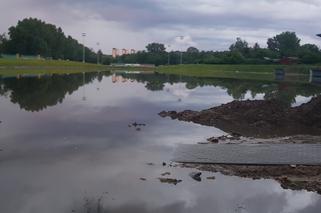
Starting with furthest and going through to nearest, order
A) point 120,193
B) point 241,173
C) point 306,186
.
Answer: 1. point 241,173
2. point 306,186
3. point 120,193

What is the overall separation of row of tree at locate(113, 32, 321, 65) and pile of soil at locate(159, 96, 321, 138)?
82959 mm

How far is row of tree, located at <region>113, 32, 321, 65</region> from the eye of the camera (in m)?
120

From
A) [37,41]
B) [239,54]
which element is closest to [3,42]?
[37,41]

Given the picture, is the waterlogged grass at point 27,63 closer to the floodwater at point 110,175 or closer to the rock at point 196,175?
the floodwater at point 110,175

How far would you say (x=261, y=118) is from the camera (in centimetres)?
2336

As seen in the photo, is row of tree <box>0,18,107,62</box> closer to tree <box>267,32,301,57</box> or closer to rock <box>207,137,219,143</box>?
tree <box>267,32,301,57</box>

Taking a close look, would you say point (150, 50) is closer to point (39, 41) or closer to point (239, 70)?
point (39, 41)

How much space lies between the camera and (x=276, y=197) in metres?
10.6

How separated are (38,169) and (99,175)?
5.05ft

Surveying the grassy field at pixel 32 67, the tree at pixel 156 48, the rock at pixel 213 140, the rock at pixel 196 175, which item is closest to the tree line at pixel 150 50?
the tree at pixel 156 48

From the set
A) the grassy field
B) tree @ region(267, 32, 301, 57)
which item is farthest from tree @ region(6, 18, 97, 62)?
tree @ region(267, 32, 301, 57)

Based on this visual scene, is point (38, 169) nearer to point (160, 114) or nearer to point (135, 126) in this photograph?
point (135, 126)

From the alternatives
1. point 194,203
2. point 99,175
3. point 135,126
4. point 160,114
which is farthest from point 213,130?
point 194,203

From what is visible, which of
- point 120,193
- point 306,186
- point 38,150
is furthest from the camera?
point 38,150
